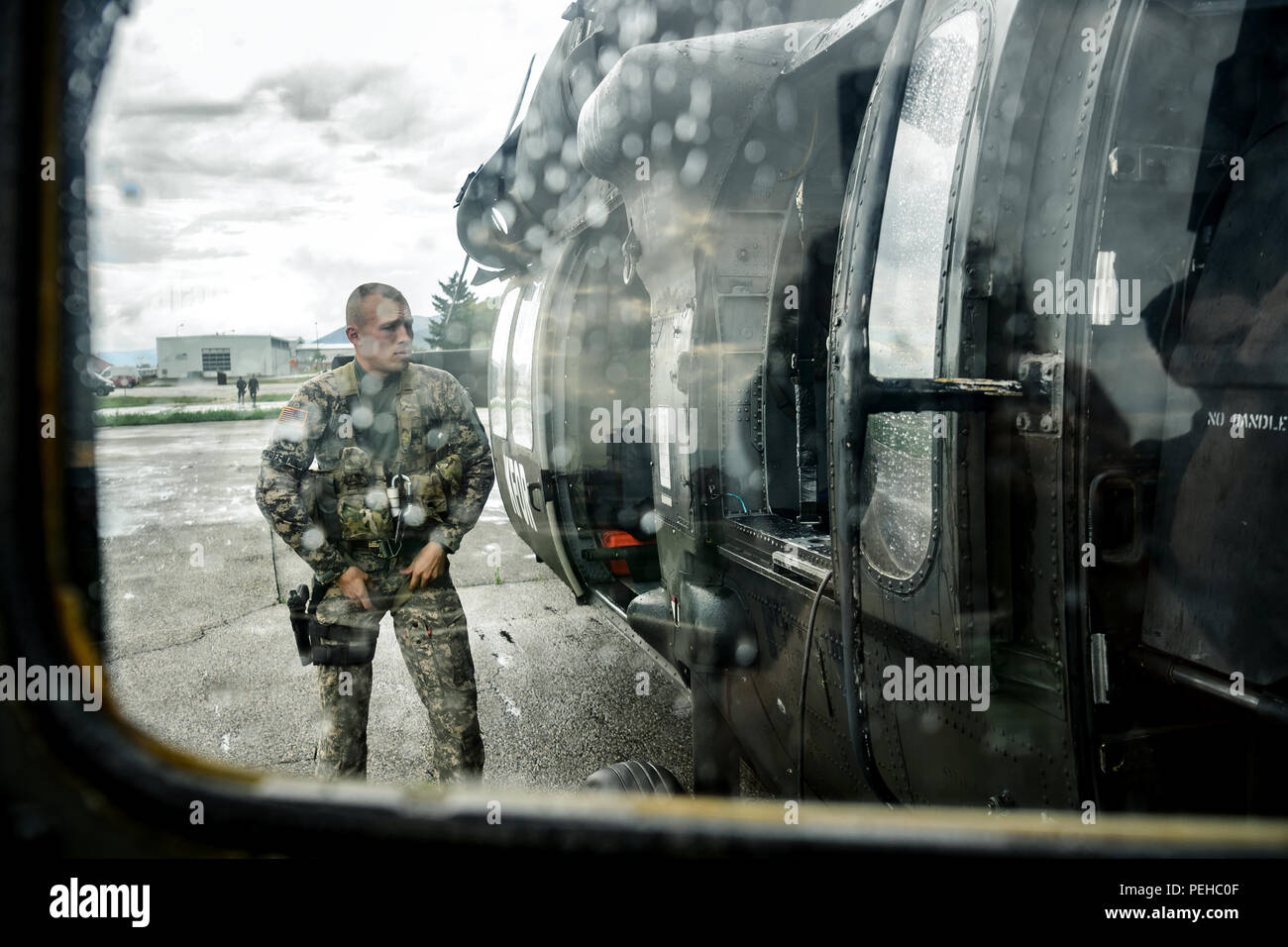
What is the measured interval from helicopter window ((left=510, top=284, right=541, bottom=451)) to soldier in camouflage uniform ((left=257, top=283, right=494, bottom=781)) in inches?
→ 92.8

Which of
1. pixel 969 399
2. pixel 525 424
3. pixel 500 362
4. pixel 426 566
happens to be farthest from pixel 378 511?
pixel 500 362

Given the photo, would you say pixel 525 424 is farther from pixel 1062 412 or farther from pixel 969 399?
pixel 1062 412

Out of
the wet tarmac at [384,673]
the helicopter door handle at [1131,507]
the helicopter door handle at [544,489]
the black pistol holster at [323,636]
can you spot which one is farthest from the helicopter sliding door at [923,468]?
the helicopter door handle at [544,489]

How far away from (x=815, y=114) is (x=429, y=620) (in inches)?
94.8

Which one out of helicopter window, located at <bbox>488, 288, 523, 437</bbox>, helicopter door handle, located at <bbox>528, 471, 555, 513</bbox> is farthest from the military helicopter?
helicopter window, located at <bbox>488, 288, 523, 437</bbox>

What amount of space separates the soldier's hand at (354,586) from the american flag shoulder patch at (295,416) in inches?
23.4

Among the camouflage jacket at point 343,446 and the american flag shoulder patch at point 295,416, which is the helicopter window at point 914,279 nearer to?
the camouflage jacket at point 343,446

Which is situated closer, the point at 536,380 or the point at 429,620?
the point at 429,620

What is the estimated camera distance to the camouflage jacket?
2.97 m

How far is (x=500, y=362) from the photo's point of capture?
649cm

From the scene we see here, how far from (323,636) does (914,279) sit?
246 cm
